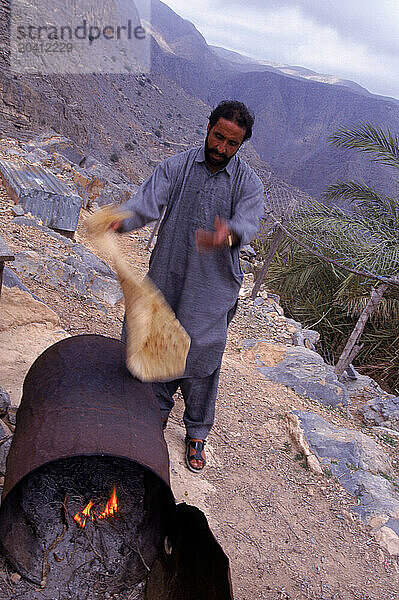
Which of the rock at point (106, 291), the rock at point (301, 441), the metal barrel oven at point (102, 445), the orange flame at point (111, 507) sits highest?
the metal barrel oven at point (102, 445)

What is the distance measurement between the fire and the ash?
16 mm

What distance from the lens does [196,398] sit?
2451 mm

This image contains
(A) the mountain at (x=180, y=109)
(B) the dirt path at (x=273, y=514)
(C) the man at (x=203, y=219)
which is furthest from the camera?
(A) the mountain at (x=180, y=109)

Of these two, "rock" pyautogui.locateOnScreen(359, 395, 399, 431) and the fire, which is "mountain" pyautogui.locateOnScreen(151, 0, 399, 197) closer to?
"rock" pyautogui.locateOnScreen(359, 395, 399, 431)

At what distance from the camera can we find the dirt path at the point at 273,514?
7.08 ft

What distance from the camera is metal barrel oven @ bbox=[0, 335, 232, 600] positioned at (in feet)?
4.93

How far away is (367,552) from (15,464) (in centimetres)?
189

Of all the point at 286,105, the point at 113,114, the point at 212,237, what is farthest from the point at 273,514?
the point at 286,105

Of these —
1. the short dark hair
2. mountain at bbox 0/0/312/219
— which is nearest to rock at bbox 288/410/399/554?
the short dark hair

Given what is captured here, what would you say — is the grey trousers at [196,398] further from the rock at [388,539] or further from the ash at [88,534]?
the rock at [388,539]

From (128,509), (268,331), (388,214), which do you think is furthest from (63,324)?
(388,214)

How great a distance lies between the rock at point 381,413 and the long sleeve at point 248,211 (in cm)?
314

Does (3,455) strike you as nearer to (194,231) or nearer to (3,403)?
(3,403)

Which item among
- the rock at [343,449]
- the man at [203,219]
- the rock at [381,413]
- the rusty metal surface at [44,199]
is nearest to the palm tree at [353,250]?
the rock at [381,413]
